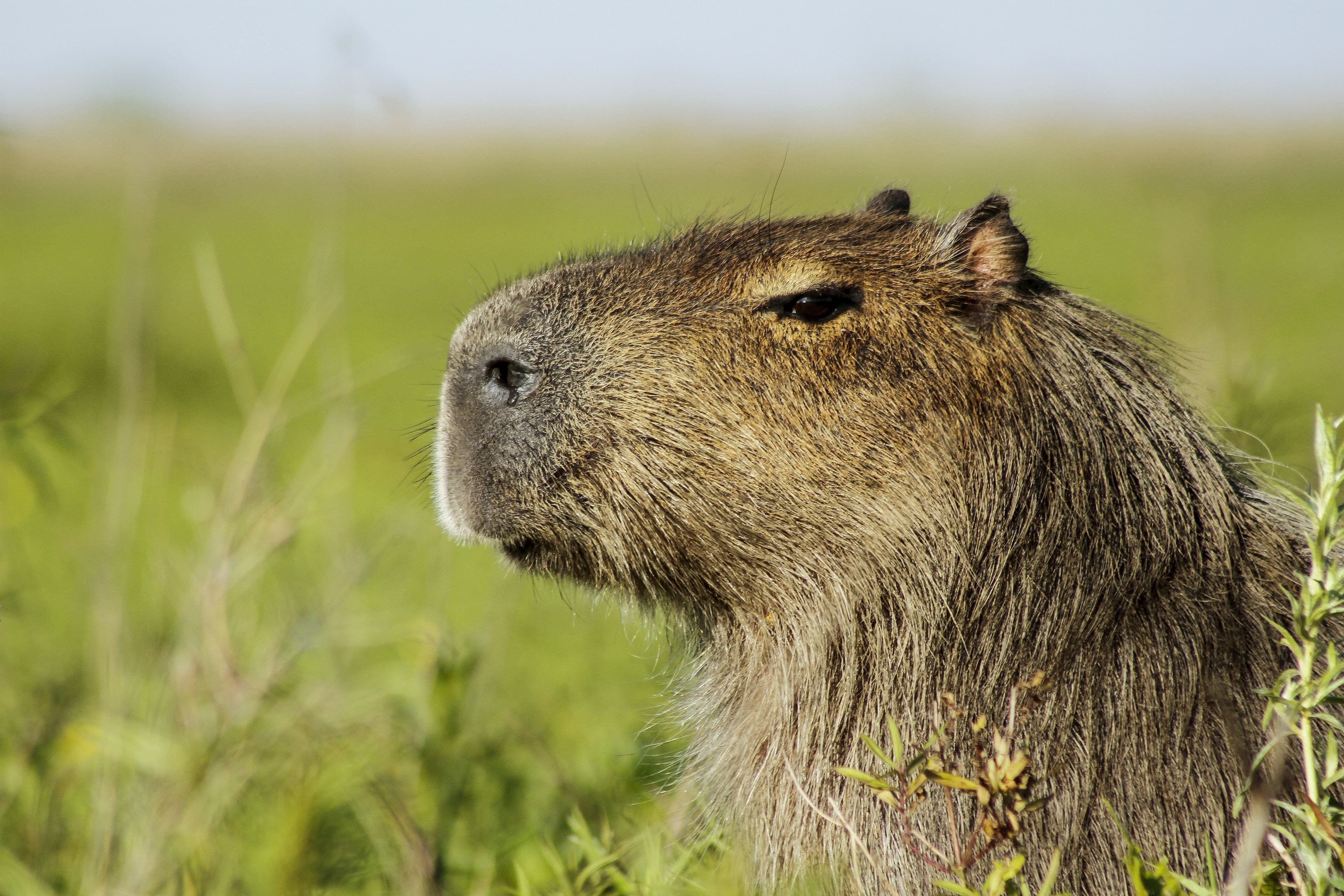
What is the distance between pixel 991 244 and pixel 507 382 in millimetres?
880

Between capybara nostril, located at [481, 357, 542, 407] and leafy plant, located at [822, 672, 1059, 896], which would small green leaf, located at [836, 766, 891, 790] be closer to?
leafy plant, located at [822, 672, 1059, 896]

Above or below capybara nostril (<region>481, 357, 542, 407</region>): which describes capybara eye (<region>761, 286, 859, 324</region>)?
above

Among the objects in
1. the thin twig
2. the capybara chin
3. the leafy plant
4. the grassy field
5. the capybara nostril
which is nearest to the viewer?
the leafy plant

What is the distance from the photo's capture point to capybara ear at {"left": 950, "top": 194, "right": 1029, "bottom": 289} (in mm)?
2072

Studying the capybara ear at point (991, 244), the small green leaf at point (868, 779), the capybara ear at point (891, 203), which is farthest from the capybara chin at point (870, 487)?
the small green leaf at point (868, 779)

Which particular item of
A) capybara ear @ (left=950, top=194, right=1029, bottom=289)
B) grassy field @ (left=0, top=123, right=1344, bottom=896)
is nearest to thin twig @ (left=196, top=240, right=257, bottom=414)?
grassy field @ (left=0, top=123, right=1344, bottom=896)

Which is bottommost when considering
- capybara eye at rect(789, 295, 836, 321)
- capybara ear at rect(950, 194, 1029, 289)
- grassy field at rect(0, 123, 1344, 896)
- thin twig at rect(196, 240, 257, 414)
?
grassy field at rect(0, 123, 1344, 896)

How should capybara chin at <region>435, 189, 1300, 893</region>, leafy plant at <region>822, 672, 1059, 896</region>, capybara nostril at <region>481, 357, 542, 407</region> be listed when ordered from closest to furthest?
1. leafy plant at <region>822, 672, 1059, 896</region>
2. capybara chin at <region>435, 189, 1300, 893</region>
3. capybara nostril at <region>481, 357, 542, 407</region>

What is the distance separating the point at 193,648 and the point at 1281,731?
2.24 meters

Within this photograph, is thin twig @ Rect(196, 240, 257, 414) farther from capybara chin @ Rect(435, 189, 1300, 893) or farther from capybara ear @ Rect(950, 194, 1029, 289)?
capybara ear @ Rect(950, 194, 1029, 289)

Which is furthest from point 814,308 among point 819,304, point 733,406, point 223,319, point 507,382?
point 223,319

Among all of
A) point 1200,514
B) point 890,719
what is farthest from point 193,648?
point 1200,514

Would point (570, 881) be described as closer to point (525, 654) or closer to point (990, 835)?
point (990, 835)

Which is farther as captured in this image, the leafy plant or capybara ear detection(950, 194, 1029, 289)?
capybara ear detection(950, 194, 1029, 289)
